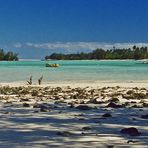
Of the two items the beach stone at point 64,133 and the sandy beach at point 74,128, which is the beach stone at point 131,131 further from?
the beach stone at point 64,133

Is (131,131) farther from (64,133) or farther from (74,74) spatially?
(74,74)

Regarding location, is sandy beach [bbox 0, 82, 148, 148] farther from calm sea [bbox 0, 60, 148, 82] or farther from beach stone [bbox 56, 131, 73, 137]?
calm sea [bbox 0, 60, 148, 82]

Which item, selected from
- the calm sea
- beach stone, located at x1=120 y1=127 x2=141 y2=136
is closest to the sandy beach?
beach stone, located at x1=120 y1=127 x2=141 y2=136

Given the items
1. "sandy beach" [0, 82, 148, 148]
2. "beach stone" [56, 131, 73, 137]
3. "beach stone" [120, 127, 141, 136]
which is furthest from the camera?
"beach stone" [120, 127, 141, 136]

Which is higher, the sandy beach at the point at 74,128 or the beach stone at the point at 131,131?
the beach stone at the point at 131,131

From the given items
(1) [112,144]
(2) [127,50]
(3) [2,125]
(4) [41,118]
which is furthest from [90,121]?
(2) [127,50]

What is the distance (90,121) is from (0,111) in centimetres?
272

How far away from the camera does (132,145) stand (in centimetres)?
620

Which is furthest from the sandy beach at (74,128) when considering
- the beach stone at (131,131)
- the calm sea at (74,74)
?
the calm sea at (74,74)

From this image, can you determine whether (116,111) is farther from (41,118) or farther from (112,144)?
(112,144)

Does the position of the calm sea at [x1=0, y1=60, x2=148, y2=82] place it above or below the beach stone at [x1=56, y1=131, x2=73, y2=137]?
below

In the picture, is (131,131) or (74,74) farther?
(74,74)

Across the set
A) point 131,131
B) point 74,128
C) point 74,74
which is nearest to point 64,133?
point 74,128

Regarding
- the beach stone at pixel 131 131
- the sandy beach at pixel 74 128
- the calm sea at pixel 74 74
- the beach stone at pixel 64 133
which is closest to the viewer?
the sandy beach at pixel 74 128
